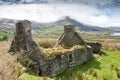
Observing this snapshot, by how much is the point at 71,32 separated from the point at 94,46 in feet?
23.4

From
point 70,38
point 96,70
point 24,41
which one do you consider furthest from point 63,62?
point 70,38

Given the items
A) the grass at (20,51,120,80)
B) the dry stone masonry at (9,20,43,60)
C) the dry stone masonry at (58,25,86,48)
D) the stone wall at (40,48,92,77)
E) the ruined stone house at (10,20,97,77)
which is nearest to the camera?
the ruined stone house at (10,20,97,77)

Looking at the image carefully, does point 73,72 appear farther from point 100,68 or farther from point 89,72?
point 100,68

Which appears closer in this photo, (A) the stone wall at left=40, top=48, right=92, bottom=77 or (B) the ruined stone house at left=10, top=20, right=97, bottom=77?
(B) the ruined stone house at left=10, top=20, right=97, bottom=77

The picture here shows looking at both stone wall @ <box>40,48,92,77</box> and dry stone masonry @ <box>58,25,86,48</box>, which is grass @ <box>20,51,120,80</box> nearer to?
stone wall @ <box>40,48,92,77</box>

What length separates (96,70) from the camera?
37.6 metres

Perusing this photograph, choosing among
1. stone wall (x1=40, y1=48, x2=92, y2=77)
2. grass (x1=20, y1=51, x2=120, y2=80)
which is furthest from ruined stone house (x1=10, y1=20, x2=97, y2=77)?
grass (x1=20, y1=51, x2=120, y2=80)

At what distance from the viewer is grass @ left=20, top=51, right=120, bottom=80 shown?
3337 centimetres

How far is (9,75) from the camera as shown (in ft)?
43.7

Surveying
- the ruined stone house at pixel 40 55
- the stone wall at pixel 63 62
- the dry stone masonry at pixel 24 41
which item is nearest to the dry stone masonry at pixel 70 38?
the stone wall at pixel 63 62

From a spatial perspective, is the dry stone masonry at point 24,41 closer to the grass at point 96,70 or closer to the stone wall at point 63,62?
the stone wall at point 63,62

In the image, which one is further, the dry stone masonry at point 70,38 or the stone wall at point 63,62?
the dry stone masonry at point 70,38

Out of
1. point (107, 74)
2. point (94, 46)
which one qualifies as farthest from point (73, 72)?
point (94, 46)

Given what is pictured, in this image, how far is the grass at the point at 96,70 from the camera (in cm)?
3337
